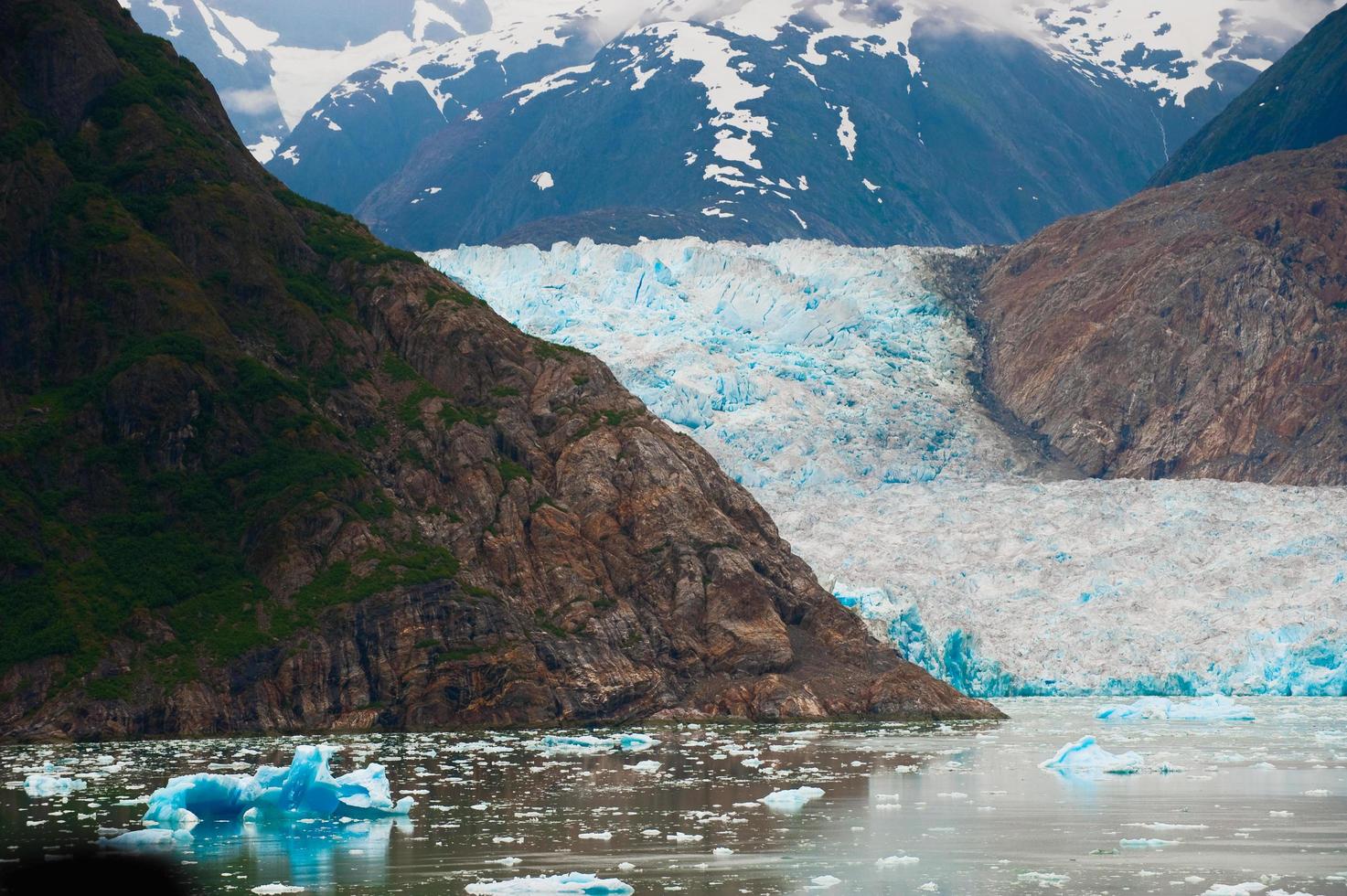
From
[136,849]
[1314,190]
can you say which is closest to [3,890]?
[136,849]

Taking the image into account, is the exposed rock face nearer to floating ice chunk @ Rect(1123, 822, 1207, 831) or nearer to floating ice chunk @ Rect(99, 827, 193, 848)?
floating ice chunk @ Rect(1123, 822, 1207, 831)

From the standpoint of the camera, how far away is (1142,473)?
135 m

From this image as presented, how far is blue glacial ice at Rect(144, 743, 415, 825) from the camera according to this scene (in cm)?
3919

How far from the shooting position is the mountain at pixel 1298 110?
612 feet

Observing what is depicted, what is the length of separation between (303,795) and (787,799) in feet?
36.3

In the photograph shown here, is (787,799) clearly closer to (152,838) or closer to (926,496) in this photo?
(152,838)

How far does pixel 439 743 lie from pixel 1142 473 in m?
88.5

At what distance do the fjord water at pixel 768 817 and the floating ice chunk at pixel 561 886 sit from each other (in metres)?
0.71

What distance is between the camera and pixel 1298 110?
19138cm

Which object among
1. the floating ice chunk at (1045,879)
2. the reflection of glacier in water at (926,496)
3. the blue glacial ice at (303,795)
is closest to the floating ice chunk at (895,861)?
the floating ice chunk at (1045,879)

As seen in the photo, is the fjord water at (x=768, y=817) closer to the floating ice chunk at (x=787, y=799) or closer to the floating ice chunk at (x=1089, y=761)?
the floating ice chunk at (x=787, y=799)

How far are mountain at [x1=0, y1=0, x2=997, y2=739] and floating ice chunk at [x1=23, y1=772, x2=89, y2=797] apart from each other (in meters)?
15.7

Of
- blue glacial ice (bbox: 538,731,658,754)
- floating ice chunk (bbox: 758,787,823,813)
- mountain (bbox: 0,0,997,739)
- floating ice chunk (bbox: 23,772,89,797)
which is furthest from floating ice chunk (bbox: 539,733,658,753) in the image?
floating ice chunk (bbox: 23,772,89,797)

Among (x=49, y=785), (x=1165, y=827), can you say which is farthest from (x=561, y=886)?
(x=49, y=785)
